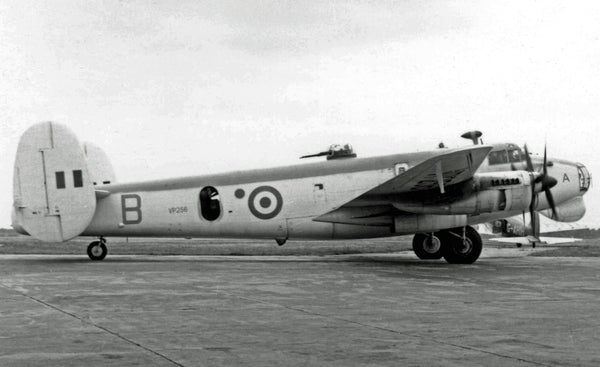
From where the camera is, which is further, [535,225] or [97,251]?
[97,251]

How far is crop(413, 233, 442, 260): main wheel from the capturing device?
72.1 feet

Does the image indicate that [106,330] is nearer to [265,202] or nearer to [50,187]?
[265,202]

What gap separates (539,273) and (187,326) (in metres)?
10.9

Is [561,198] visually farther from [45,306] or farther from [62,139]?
[45,306]

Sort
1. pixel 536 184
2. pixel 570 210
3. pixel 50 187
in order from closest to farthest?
pixel 536 184 < pixel 50 187 < pixel 570 210

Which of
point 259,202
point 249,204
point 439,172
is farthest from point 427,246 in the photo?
point 249,204

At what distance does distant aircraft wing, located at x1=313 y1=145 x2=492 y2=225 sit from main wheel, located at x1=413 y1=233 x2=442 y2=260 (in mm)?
2147

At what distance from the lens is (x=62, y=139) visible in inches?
856

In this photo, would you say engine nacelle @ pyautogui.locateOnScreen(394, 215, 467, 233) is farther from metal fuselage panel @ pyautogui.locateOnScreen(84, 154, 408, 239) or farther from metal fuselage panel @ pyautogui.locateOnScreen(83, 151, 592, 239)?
metal fuselage panel @ pyautogui.locateOnScreen(84, 154, 408, 239)

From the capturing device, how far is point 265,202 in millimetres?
21359

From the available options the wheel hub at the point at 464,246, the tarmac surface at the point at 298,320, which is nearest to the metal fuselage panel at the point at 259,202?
the wheel hub at the point at 464,246

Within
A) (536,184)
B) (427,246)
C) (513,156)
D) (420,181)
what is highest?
(513,156)

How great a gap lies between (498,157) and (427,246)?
3.67 meters

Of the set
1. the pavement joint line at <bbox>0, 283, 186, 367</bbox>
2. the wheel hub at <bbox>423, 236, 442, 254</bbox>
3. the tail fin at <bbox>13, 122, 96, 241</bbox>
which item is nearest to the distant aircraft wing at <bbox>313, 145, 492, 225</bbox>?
the wheel hub at <bbox>423, 236, 442, 254</bbox>
